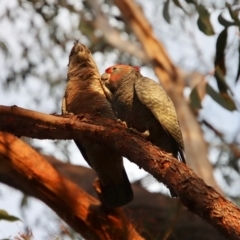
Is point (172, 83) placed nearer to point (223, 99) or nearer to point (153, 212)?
point (223, 99)

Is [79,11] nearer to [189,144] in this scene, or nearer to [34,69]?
[34,69]

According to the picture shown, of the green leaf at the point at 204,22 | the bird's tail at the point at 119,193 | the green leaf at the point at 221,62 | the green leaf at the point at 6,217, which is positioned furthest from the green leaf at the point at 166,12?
the green leaf at the point at 6,217

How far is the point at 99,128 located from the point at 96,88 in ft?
1.82

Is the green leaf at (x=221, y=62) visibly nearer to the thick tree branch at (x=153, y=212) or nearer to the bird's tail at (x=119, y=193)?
the thick tree branch at (x=153, y=212)

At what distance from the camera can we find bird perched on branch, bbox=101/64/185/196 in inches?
89.0

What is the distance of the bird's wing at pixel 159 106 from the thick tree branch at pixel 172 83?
4.55ft

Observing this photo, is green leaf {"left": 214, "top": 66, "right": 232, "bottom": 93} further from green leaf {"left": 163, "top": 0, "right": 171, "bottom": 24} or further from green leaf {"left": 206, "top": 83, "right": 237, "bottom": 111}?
green leaf {"left": 163, "top": 0, "right": 171, "bottom": 24}

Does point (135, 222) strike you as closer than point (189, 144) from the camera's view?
Yes

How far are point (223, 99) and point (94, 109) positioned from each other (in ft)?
3.17

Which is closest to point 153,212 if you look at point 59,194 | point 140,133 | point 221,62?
point 59,194

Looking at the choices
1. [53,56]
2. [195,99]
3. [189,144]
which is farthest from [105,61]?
[195,99]

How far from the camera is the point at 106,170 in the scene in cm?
246

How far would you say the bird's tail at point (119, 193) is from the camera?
2.46 metres

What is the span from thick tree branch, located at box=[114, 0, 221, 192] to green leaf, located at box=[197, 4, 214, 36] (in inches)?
35.9
